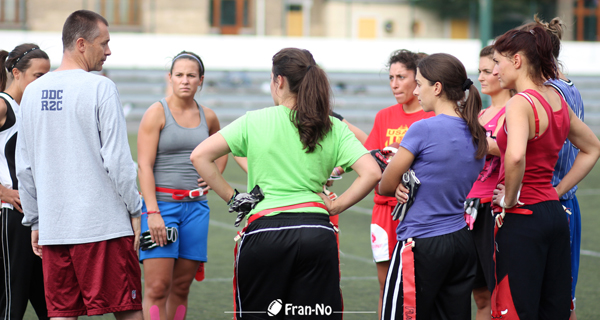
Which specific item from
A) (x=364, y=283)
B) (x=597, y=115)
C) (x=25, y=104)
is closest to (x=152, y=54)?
(x=597, y=115)

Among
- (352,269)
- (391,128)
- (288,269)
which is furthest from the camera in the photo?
(352,269)

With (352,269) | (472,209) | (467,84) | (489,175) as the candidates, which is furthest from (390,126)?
(352,269)

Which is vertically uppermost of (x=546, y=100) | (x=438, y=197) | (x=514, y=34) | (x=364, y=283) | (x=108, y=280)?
(x=514, y=34)

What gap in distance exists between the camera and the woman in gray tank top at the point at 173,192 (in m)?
4.25

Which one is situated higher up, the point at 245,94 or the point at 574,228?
the point at 245,94

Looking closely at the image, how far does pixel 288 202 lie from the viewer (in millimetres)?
3127

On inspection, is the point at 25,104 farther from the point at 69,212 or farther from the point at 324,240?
the point at 324,240

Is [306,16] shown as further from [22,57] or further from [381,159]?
[381,159]

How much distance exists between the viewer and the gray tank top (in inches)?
172

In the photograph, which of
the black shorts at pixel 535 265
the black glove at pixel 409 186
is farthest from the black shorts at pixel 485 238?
the black glove at pixel 409 186

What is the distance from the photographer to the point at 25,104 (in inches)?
134

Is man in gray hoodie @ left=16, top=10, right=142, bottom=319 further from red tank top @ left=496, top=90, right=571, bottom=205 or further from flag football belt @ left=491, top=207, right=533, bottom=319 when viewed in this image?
red tank top @ left=496, top=90, right=571, bottom=205

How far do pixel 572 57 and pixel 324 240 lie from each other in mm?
30036

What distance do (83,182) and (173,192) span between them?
3.48 feet
